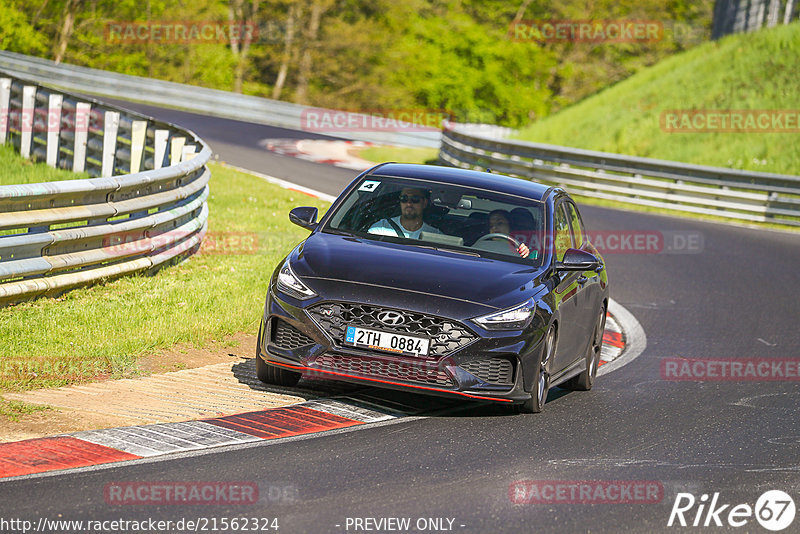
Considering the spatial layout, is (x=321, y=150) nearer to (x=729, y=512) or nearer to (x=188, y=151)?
(x=188, y=151)

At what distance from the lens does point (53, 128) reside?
1912cm

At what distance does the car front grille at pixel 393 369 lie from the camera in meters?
7.36

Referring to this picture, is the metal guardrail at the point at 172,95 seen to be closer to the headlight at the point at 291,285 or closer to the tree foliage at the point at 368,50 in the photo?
the tree foliage at the point at 368,50

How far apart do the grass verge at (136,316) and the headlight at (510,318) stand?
2.57 meters

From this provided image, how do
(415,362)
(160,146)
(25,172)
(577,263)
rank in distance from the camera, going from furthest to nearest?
(25,172) < (160,146) < (577,263) < (415,362)

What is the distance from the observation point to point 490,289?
7.64 m

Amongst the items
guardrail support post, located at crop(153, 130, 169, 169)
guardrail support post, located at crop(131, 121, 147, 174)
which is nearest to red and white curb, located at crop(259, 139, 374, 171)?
guardrail support post, located at crop(131, 121, 147, 174)

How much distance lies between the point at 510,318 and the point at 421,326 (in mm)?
595

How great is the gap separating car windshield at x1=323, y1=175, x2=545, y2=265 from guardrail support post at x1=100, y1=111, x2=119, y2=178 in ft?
32.7

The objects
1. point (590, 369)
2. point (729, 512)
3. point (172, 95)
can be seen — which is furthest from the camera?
point (172, 95)

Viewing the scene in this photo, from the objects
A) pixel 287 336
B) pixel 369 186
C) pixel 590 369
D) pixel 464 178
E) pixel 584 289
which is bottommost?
pixel 590 369

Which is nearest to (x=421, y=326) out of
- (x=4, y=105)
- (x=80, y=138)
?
(x=80, y=138)

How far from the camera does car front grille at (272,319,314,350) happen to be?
7.59 m

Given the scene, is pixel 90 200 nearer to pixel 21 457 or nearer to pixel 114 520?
pixel 21 457
